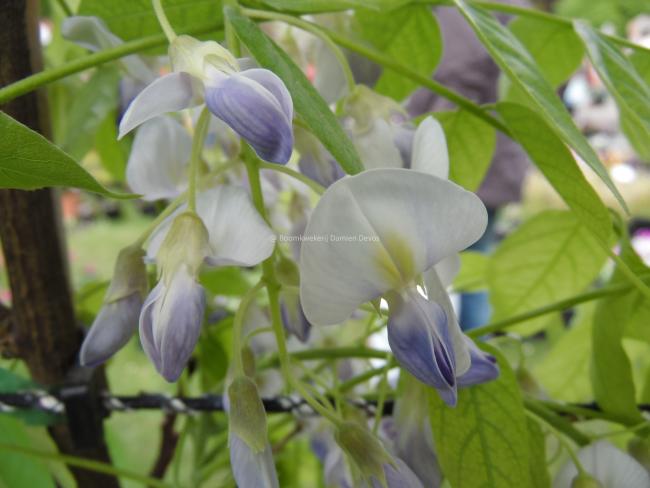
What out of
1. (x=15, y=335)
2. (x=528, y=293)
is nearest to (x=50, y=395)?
(x=15, y=335)

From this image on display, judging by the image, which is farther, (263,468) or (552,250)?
(552,250)

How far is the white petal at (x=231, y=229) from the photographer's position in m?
0.27

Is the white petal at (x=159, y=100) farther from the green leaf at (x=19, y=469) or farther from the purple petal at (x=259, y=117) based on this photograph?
the green leaf at (x=19, y=469)

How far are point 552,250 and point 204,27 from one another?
26cm

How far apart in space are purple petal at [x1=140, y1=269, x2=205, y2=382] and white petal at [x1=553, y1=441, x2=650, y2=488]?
0.19 metres

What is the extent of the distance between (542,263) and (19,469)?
0.30 meters

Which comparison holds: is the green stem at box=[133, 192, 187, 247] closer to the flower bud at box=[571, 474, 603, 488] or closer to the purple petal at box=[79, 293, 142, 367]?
the purple petal at box=[79, 293, 142, 367]

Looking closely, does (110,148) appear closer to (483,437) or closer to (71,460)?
(71,460)

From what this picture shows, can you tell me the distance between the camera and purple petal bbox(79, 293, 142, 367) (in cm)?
29

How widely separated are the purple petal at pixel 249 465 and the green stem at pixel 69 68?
0.14 meters

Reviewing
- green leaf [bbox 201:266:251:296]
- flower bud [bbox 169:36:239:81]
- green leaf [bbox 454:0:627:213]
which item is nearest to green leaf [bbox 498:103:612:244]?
green leaf [bbox 454:0:627:213]

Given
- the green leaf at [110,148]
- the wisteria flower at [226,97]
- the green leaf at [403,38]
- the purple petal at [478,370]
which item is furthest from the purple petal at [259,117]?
the green leaf at [110,148]

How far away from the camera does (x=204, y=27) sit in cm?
32

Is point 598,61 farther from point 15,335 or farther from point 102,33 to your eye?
point 15,335
